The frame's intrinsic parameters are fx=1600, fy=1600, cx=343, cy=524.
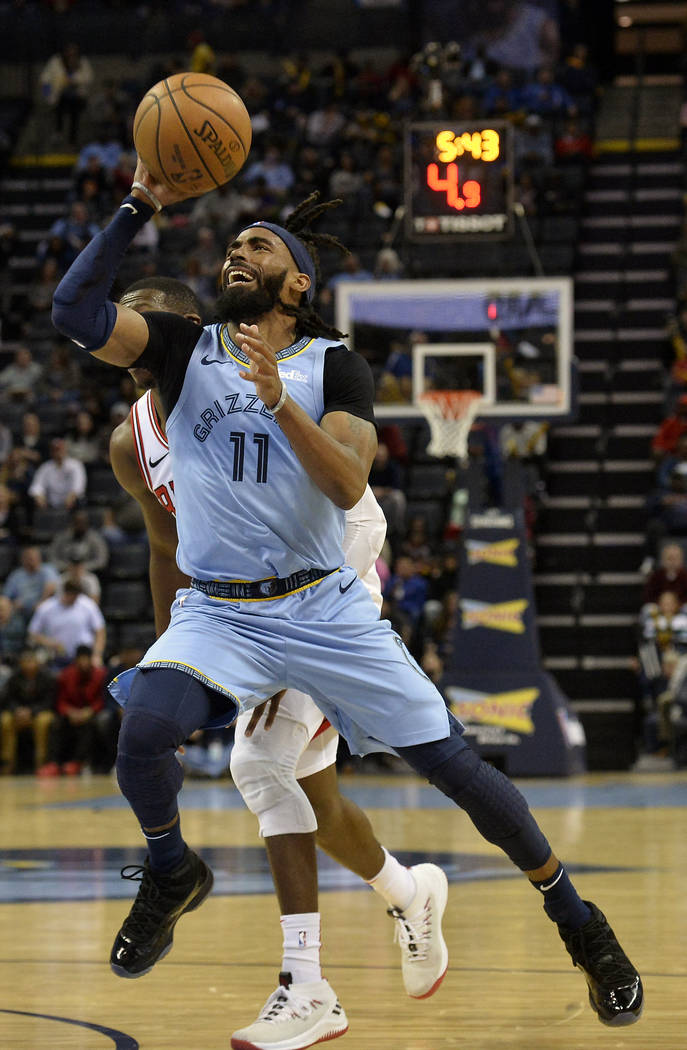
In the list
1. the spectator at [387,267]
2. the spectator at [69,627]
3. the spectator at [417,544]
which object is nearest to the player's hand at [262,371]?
the spectator at [69,627]

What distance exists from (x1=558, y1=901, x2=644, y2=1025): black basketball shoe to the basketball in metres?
2.26

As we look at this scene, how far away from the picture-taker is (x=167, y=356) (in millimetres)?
4297

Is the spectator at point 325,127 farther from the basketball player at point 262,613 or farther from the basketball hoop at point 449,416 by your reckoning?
the basketball player at point 262,613

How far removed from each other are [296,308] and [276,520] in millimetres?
672

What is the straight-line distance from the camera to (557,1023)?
14.7ft

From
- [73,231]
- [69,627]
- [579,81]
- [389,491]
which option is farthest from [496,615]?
[579,81]

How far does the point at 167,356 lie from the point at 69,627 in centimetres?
1047

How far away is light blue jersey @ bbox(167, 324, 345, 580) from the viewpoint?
4.16 m

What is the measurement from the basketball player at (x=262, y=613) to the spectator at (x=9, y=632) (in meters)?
10.7

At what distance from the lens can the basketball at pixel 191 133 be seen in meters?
4.32

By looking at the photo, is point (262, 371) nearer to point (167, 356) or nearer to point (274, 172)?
point (167, 356)

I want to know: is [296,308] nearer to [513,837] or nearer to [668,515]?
[513,837]

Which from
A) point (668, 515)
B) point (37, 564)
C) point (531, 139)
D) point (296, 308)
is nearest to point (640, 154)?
point (531, 139)

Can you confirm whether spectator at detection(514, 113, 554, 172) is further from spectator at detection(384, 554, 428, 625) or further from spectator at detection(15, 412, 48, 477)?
spectator at detection(384, 554, 428, 625)
